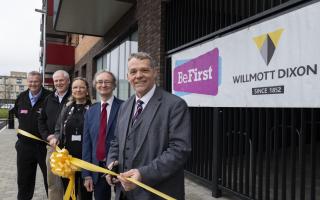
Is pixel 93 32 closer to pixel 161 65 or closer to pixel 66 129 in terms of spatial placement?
pixel 161 65

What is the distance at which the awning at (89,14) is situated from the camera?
10.1 metres

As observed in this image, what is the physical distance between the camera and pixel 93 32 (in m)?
13.4

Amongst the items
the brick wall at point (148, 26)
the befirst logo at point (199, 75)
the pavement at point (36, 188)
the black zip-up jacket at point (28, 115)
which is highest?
the brick wall at point (148, 26)

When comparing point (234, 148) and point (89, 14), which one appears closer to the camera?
point (234, 148)

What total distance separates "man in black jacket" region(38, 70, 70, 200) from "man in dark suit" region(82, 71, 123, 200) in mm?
1108

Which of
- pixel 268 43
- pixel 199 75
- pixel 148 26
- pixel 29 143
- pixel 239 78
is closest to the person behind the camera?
pixel 268 43

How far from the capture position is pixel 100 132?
365 centimetres

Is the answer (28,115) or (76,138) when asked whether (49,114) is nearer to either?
(28,115)

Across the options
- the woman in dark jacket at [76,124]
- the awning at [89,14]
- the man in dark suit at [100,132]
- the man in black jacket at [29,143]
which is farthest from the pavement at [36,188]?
the awning at [89,14]

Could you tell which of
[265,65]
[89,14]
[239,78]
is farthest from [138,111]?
[89,14]

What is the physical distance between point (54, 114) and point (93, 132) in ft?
4.40

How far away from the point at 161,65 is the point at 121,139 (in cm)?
504

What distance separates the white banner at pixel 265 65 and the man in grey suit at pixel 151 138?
6.02ft

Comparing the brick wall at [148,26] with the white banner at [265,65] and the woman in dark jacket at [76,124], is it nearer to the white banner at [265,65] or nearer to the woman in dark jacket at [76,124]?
the white banner at [265,65]
